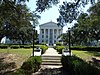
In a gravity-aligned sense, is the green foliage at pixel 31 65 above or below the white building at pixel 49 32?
below

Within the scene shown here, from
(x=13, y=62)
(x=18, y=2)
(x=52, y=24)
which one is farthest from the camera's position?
(x=52, y=24)

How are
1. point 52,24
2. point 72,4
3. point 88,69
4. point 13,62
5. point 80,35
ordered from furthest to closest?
point 52,24 < point 80,35 < point 13,62 < point 72,4 < point 88,69

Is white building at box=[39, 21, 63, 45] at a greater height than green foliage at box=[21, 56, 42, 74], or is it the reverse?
white building at box=[39, 21, 63, 45]

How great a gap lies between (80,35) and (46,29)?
161 feet

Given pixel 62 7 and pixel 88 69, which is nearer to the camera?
pixel 88 69

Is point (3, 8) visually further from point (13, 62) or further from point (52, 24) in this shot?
point (52, 24)

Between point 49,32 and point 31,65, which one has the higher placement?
point 49,32

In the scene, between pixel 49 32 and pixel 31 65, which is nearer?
pixel 31 65

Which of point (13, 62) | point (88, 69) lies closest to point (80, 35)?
point (13, 62)

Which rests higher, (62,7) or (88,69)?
(62,7)

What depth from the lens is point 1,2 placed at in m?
15.5

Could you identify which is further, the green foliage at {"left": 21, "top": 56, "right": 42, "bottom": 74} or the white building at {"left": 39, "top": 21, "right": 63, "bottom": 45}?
the white building at {"left": 39, "top": 21, "right": 63, "bottom": 45}

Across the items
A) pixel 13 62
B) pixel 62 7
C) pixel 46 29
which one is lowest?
pixel 13 62

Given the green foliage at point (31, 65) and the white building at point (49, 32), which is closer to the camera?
the green foliage at point (31, 65)
